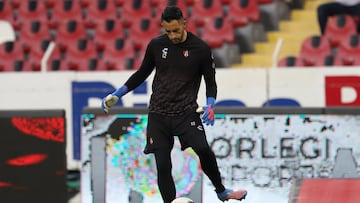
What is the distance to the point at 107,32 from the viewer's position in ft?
53.6

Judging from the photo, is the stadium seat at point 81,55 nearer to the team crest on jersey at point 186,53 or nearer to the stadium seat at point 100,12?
the stadium seat at point 100,12

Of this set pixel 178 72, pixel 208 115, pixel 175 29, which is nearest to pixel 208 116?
pixel 208 115

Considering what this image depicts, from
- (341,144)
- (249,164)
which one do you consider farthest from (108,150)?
(341,144)

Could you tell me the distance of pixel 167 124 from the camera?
28.0 ft

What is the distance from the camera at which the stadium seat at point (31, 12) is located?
17641mm

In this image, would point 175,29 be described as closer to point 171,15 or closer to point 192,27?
point 171,15

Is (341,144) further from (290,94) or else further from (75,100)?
(75,100)

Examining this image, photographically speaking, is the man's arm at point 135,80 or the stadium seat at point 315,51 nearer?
the man's arm at point 135,80

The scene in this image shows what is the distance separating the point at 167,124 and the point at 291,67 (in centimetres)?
542

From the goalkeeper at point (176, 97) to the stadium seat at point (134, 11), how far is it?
8116 mm

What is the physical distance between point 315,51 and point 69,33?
4.07 metres

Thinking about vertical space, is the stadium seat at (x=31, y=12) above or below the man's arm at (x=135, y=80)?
above

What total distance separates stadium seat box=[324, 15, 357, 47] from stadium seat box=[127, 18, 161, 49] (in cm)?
260

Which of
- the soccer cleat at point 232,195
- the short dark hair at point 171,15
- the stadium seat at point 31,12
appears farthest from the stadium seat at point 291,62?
the short dark hair at point 171,15
